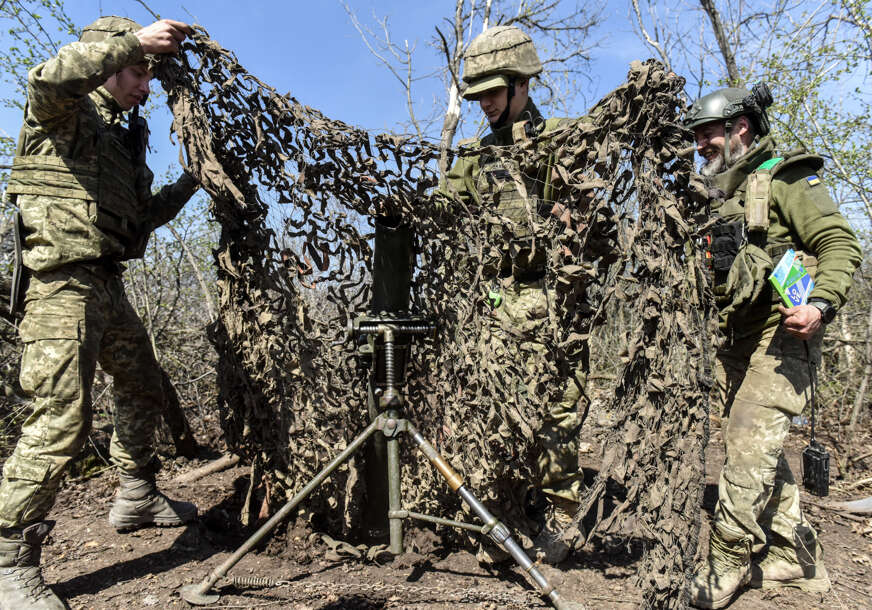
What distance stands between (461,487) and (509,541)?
308 millimetres

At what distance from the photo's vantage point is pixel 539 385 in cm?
276

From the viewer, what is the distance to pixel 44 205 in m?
2.71

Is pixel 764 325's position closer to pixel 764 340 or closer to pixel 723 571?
pixel 764 340

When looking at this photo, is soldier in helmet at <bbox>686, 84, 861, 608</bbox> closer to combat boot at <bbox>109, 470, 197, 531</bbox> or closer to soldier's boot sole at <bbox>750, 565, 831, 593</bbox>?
soldier's boot sole at <bbox>750, 565, 831, 593</bbox>

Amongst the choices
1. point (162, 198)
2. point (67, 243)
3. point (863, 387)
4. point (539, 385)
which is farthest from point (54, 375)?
point (863, 387)

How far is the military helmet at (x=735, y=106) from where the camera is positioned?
120 inches

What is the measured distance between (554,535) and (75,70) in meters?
3.33

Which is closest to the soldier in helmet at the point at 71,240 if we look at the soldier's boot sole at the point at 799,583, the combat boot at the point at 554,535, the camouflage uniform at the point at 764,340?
the combat boot at the point at 554,535

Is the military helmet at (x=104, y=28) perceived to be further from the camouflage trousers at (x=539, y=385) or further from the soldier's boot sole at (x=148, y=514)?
the soldier's boot sole at (x=148, y=514)

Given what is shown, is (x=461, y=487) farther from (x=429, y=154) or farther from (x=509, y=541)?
(x=429, y=154)

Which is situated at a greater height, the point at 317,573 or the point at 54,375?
the point at 54,375

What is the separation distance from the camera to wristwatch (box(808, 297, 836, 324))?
106 inches

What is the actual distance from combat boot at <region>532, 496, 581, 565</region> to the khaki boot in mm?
651

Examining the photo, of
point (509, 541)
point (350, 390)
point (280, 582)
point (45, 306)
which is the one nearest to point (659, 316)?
point (509, 541)
